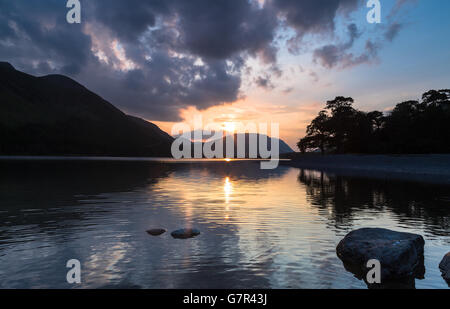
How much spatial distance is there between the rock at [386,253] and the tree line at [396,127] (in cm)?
7979

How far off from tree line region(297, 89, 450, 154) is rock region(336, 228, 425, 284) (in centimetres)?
7979

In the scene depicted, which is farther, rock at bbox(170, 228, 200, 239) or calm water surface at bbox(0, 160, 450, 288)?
rock at bbox(170, 228, 200, 239)

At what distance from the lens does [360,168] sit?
3041 inches

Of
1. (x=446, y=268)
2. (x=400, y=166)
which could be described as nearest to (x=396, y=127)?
(x=400, y=166)

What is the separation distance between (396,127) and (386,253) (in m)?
87.8

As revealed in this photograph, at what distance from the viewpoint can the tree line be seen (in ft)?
250

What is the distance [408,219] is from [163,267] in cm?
1573

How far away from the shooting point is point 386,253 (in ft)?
30.7

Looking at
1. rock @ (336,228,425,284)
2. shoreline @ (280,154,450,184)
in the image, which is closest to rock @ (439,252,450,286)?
rock @ (336,228,425,284)

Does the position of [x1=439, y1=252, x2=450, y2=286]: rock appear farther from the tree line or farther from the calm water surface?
the tree line

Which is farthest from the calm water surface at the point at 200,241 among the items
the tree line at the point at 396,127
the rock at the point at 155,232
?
the tree line at the point at 396,127

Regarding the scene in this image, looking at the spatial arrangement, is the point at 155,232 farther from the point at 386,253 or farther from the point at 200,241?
the point at 386,253

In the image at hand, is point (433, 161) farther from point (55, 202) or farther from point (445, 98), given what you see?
point (55, 202)
